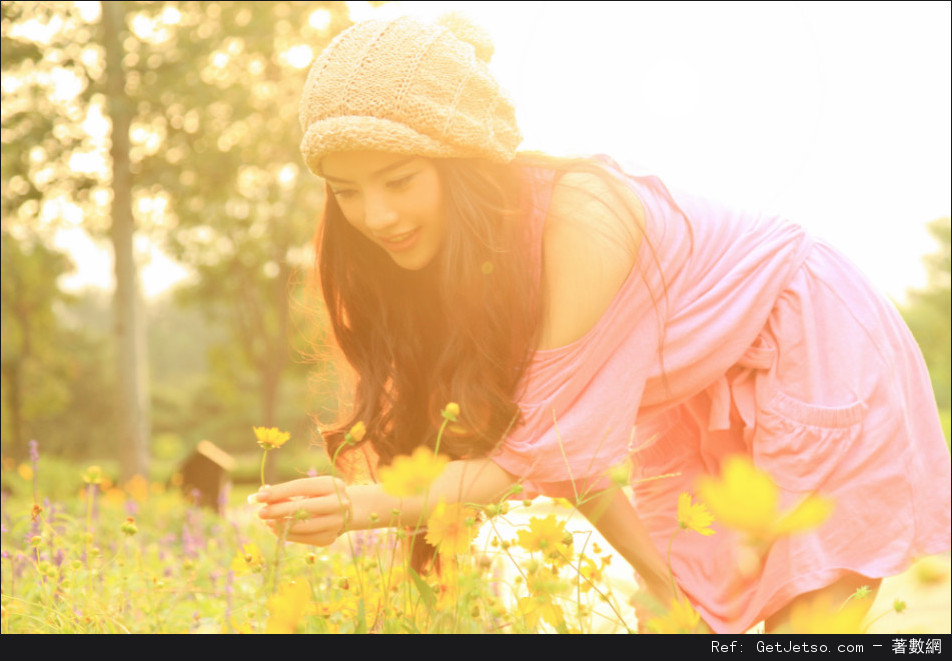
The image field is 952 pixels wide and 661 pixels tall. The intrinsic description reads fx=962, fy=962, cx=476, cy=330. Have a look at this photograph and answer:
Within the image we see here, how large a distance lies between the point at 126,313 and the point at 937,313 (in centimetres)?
518

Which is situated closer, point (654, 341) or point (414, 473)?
point (414, 473)

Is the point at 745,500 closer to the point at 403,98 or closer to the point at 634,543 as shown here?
the point at 403,98

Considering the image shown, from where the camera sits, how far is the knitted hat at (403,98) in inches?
71.6

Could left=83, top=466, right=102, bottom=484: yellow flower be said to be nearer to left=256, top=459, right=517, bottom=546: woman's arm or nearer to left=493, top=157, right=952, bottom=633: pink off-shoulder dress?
left=256, top=459, right=517, bottom=546: woman's arm

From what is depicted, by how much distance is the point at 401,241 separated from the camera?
194cm

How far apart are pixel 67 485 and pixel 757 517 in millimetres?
8069

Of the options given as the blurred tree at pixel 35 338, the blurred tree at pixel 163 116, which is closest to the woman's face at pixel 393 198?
the blurred tree at pixel 163 116

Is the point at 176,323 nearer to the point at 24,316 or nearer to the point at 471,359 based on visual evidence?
the point at 24,316

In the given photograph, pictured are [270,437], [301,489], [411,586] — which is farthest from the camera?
[411,586]

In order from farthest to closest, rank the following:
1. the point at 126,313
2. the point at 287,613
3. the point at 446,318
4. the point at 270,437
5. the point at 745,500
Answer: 1. the point at 126,313
2. the point at 446,318
3. the point at 270,437
4. the point at 287,613
5. the point at 745,500

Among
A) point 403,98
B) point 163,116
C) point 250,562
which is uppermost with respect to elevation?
point 403,98

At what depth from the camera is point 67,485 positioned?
309 inches

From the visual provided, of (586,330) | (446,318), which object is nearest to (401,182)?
(446,318)
